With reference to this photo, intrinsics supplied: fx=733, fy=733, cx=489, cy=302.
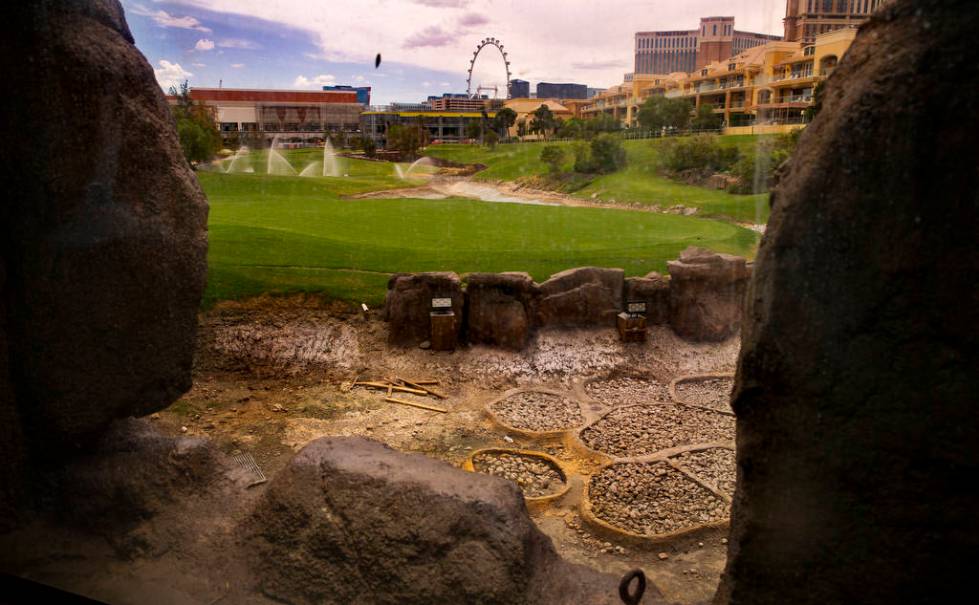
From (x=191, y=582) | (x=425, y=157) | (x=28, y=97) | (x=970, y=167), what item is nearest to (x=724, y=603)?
(x=970, y=167)

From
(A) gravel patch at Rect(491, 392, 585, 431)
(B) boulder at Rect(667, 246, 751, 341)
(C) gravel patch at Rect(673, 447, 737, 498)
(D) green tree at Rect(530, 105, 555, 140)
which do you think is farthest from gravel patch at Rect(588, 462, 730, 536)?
(D) green tree at Rect(530, 105, 555, 140)

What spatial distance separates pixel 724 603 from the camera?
3.00 metres

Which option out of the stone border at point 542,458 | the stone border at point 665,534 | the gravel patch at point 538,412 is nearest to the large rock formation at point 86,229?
the stone border at point 542,458

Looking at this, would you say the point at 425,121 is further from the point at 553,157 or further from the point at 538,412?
the point at 553,157

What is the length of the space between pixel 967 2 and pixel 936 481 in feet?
4.83

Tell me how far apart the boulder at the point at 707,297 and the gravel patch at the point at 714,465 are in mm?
3121

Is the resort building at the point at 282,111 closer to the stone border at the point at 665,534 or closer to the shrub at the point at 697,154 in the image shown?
the stone border at the point at 665,534

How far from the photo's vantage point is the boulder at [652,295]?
32.4 ft

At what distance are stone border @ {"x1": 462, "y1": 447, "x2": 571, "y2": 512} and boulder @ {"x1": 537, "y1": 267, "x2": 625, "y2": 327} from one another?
3.10 m

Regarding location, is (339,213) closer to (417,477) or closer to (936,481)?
(417,477)

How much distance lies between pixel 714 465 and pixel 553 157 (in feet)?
18.4

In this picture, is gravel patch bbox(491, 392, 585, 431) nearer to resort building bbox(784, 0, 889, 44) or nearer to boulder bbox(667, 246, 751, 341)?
boulder bbox(667, 246, 751, 341)

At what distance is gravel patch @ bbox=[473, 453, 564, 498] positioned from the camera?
6.25 meters

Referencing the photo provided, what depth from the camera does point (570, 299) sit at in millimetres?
9719
